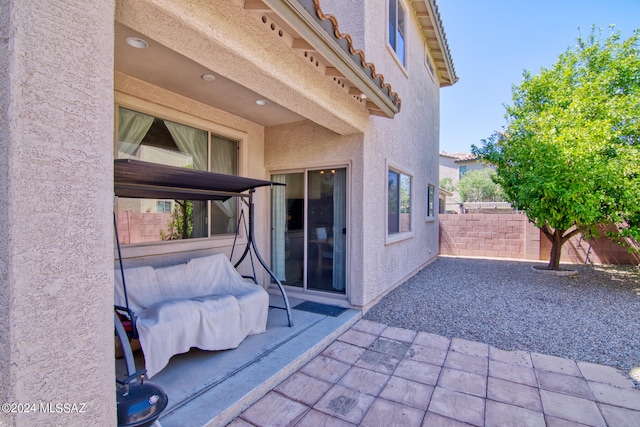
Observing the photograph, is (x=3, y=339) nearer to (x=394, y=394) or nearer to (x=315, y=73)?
(x=394, y=394)

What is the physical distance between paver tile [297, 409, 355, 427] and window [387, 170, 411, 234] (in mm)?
4386

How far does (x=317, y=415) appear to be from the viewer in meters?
2.85

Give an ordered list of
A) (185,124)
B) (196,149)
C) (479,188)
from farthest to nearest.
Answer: (479,188)
(196,149)
(185,124)

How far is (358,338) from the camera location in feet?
15.0

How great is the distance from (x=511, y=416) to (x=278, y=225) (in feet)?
15.3

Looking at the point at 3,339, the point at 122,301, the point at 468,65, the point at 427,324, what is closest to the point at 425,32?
the point at 468,65

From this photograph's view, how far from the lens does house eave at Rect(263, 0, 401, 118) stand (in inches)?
104

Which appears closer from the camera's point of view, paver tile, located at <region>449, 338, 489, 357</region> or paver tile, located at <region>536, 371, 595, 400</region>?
paver tile, located at <region>536, 371, 595, 400</region>

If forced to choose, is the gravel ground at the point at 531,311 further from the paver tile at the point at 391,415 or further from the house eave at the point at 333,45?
the house eave at the point at 333,45

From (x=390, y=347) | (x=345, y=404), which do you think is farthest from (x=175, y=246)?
(x=390, y=347)

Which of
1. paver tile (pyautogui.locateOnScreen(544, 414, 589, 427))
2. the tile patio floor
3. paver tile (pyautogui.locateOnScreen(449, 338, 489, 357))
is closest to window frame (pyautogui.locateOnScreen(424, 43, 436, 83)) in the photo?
paver tile (pyautogui.locateOnScreen(449, 338, 489, 357))

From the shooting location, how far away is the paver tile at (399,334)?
459cm

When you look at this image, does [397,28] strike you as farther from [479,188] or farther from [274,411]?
[479,188]

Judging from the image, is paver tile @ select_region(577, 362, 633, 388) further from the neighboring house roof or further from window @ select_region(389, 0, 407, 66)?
the neighboring house roof
